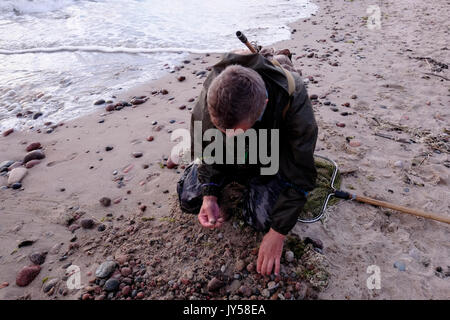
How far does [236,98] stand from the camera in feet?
5.63

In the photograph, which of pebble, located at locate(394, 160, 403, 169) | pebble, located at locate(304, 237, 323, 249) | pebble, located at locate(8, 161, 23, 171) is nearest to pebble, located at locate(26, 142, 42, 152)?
pebble, located at locate(8, 161, 23, 171)

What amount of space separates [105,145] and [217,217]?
2381mm

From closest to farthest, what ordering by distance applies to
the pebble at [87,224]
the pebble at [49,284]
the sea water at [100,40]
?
the pebble at [49,284]
the pebble at [87,224]
the sea water at [100,40]

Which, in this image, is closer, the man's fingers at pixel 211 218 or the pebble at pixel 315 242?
the man's fingers at pixel 211 218

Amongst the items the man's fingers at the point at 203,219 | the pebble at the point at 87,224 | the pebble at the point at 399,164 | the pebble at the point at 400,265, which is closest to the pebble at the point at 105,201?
the pebble at the point at 87,224

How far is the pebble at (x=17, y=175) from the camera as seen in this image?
3568 millimetres

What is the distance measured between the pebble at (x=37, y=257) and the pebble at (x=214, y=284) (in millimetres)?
1551

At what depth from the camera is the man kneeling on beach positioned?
1771mm

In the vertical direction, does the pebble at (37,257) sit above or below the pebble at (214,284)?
below

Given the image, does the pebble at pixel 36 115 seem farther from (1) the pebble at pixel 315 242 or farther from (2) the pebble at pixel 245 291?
(1) the pebble at pixel 315 242

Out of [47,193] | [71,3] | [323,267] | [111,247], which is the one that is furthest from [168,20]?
[323,267]

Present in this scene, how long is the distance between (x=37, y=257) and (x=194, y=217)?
1457mm
